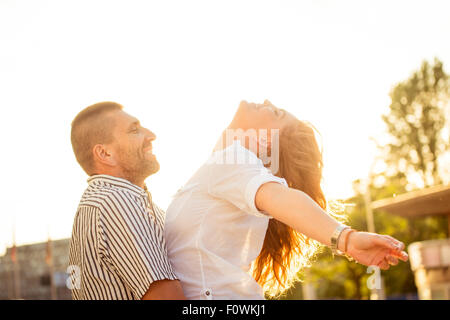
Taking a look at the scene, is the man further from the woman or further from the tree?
the tree

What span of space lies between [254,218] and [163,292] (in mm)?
555

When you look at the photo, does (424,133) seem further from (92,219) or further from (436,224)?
(92,219)

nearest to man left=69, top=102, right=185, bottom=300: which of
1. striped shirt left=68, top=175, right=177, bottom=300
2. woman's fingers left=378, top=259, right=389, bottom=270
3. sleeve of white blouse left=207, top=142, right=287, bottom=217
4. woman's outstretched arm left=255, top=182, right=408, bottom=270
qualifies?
striped shirt left=68, top=175, right=177, bottom=300

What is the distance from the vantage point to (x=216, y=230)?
2.31m

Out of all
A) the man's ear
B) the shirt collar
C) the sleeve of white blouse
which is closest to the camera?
the sleeve of white blouse

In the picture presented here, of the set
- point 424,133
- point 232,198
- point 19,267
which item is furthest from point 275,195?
point 19,267

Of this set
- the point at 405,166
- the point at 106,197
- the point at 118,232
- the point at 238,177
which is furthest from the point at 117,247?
the point at 405,166

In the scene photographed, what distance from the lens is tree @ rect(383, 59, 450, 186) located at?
24531mm

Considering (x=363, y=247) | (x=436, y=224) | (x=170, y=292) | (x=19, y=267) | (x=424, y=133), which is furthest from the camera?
(x=19, y=267)

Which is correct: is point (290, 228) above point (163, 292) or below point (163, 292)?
above

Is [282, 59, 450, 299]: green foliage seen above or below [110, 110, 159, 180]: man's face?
above

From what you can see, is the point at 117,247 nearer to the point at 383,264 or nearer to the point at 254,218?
the point at 254,218
